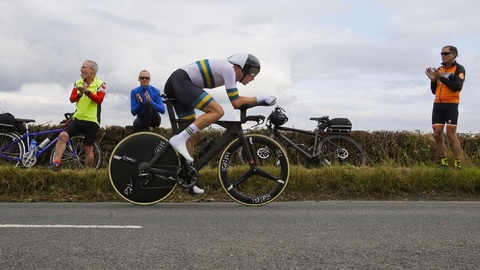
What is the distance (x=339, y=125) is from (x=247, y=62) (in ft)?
16.4

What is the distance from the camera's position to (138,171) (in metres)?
6.91

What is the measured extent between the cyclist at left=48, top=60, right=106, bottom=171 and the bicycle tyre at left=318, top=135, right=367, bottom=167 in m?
4.48

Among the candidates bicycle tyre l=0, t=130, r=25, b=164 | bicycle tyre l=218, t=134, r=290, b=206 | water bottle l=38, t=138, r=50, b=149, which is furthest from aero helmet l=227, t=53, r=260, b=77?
bicycle tyre l=0, t=130, r=25, b=164

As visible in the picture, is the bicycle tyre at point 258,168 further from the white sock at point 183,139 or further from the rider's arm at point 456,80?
the rider's arm at point 456,80

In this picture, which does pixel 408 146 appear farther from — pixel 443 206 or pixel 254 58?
pixel 254 58

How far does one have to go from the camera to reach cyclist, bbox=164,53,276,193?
6.73 metres

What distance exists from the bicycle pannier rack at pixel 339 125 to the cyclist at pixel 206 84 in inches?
188

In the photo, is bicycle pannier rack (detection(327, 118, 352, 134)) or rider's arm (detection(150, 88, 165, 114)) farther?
bicycle pannier rack (detection(327, 118, 352, 134))

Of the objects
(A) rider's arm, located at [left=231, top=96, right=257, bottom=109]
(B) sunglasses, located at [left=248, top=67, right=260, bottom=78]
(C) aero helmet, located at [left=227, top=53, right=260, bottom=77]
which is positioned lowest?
(A) rider's arm, located at [left=231, top=96, right=257, bottom=109]

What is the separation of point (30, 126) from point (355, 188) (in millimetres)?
6416

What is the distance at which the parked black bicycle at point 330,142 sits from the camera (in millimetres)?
11164

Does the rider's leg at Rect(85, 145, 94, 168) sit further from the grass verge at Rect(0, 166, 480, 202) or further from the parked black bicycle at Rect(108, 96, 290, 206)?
the parked black bicycle at Rect(108, 96, 290, 206)

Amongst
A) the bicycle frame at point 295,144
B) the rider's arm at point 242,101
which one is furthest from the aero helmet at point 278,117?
the rider's arm at point 242,101

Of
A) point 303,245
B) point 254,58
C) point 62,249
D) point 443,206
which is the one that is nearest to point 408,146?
point 443,206
